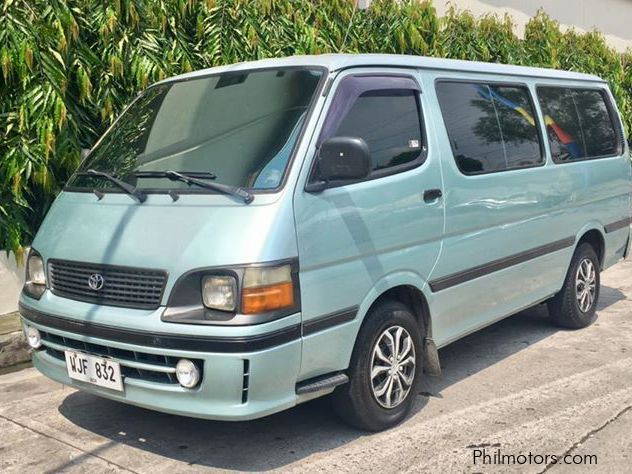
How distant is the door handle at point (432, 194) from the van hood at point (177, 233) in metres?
1.06

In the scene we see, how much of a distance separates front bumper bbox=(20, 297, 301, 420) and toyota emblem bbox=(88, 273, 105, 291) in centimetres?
17

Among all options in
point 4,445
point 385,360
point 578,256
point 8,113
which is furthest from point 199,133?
point 578,256

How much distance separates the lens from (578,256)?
19.6ft

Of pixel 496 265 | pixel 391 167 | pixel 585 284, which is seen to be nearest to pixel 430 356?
pixel 496 265

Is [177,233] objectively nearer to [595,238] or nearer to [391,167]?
[391,167]

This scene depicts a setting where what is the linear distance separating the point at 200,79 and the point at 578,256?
3.40 metres

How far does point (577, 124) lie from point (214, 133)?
3.46 meters

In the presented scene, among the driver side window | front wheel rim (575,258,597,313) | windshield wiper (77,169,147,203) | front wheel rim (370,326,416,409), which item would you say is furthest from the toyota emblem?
front wheel rim (575,258,597,313)

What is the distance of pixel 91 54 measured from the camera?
237 inches

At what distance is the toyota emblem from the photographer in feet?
11.7

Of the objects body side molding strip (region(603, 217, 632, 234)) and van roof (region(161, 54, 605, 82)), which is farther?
body side molding strip (region(603, 217, 632, 234))

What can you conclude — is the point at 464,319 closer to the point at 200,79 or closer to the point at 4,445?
the point at 200,79

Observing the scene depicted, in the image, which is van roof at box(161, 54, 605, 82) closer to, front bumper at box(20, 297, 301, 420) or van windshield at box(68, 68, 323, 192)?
van windshield at box(68, 68, 323, 192)

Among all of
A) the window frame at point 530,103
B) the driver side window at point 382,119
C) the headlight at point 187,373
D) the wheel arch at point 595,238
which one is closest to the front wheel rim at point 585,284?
the wheel arch at point 595,238
